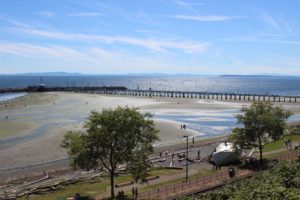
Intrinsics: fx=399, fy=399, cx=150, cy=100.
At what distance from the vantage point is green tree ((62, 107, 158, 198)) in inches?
1202

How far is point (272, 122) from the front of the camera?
4141cm

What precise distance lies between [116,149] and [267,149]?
2496cm

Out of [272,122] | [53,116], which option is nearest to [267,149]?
[272,122]

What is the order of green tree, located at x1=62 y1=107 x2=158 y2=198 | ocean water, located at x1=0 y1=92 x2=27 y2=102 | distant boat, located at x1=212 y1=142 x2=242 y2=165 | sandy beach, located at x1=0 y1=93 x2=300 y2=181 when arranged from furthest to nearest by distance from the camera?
ocean water, located at x1=0 y1=92 x2=27 y2=102
sandy beach, located at x1=0 y1=93 x2=300 y2=181
distant boat, located at x1=212 y1=142 x2=242 y2=165
green tree, located at x1=62 y1=107 x2=158 y2=198

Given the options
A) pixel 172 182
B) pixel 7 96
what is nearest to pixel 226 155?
pixel 172 182

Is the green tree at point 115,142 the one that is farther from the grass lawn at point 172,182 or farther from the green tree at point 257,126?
the green tree at point 257,126

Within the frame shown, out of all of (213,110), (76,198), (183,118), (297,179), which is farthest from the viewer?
(213,110)

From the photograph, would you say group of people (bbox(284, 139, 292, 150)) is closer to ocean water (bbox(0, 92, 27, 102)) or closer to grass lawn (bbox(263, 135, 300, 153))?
grass lawn (bbox(263, 135, 300, 153))

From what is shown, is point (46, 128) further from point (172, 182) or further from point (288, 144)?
point (288, 144)

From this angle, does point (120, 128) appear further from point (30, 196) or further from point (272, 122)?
point (272, 122)

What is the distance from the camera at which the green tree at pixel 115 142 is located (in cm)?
3053

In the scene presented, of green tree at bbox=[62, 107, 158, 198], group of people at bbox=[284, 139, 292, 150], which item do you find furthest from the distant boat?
green tree at bbox=[62, 107, 158, 198]

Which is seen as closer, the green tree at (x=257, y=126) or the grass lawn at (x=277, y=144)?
the green tree at (x=257, y=126)

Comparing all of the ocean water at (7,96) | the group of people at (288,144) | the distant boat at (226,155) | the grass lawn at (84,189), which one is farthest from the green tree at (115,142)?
the ocean water at (7,96)
